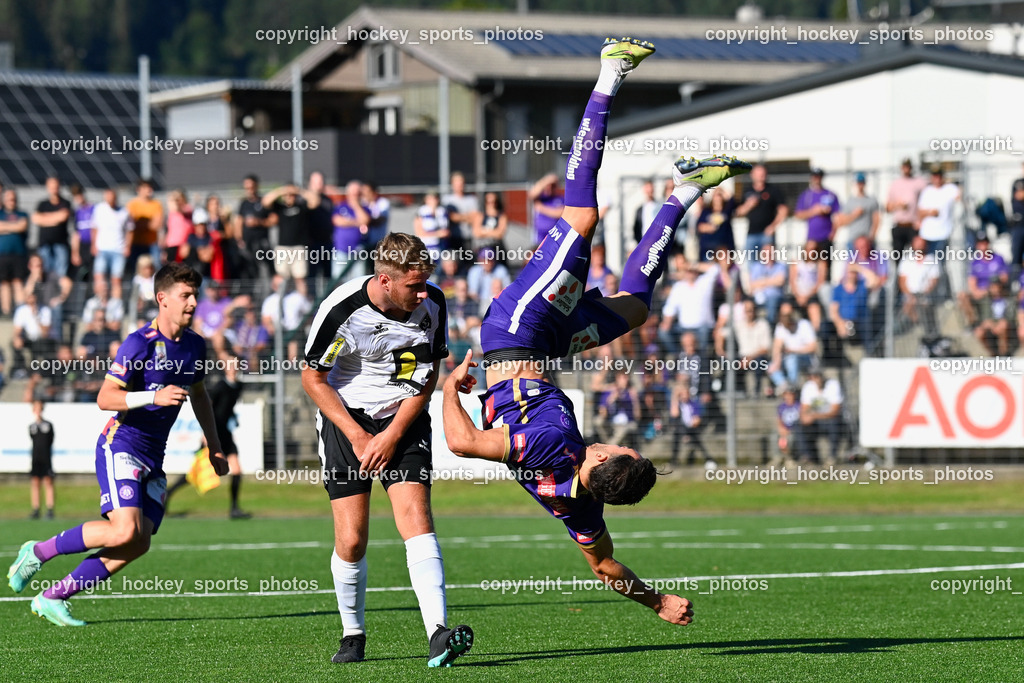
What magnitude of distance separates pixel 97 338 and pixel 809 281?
9.88m

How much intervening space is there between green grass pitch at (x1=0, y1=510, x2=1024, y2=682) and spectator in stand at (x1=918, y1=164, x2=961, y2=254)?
569cm

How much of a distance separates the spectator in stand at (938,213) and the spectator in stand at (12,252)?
1324cm

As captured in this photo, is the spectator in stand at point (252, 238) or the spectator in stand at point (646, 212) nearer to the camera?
the spectator in stand at point (646, 212)

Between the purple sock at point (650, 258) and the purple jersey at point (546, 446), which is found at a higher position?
the purple sock at point (650, 258)

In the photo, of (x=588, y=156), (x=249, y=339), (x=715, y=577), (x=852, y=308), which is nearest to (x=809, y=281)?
(x=852, y=308)

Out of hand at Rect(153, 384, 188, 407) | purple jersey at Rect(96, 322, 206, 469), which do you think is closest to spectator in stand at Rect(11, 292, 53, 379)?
purple jersey at Rect(96, 322, 206, 469)

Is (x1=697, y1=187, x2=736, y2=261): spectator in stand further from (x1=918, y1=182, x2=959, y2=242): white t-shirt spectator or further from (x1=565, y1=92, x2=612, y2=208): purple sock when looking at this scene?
(x1=565, y1=92, x2=612, y2=208): purple sock

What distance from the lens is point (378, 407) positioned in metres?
7.38

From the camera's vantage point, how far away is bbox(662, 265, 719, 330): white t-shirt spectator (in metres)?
18.9

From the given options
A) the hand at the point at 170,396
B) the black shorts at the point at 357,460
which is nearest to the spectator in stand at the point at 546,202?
the hand at the point at 170,396

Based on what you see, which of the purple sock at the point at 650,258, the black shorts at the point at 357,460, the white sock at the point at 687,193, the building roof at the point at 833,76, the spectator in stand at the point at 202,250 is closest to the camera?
the black shorts at the point at 357,460

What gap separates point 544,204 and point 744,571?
8.81 metres

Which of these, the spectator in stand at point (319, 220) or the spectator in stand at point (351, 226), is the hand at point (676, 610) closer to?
the spectator in stand at point (351, 226)

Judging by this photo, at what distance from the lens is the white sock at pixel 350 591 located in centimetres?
735
